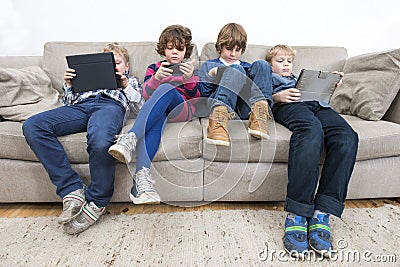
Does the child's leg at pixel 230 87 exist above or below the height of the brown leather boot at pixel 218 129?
above

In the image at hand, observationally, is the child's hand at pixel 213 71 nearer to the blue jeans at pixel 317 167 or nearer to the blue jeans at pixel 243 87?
the blue jeans at pixel 243 87

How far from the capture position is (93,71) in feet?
4.70

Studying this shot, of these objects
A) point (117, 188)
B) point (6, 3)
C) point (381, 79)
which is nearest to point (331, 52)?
point (381, 79)

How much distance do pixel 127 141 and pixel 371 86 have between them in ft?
3.87

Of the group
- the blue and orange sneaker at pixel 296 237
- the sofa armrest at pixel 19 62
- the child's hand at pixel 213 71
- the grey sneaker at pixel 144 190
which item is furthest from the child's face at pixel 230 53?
the sofa armrest at pixel 19 62

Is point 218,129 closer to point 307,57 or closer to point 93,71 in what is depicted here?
point 93,71

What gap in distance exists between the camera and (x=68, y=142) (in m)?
1.36

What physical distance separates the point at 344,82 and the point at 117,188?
1283 millimetres

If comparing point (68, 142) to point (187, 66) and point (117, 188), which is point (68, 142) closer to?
point (117, 188)

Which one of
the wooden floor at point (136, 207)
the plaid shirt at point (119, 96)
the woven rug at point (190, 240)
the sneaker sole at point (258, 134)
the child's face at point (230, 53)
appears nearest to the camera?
the woven rug at point (190, 240)

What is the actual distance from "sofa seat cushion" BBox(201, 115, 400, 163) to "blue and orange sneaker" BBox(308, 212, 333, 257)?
29 centimetres

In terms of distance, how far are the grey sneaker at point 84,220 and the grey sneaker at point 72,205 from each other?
2 centimetres

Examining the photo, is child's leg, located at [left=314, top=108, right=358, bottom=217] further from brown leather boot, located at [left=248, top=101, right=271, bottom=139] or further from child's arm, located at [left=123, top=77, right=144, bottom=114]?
child's arm, located at [left=123, top=77, right=144, bottom=114]

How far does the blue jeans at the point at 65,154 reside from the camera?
1265 mm
